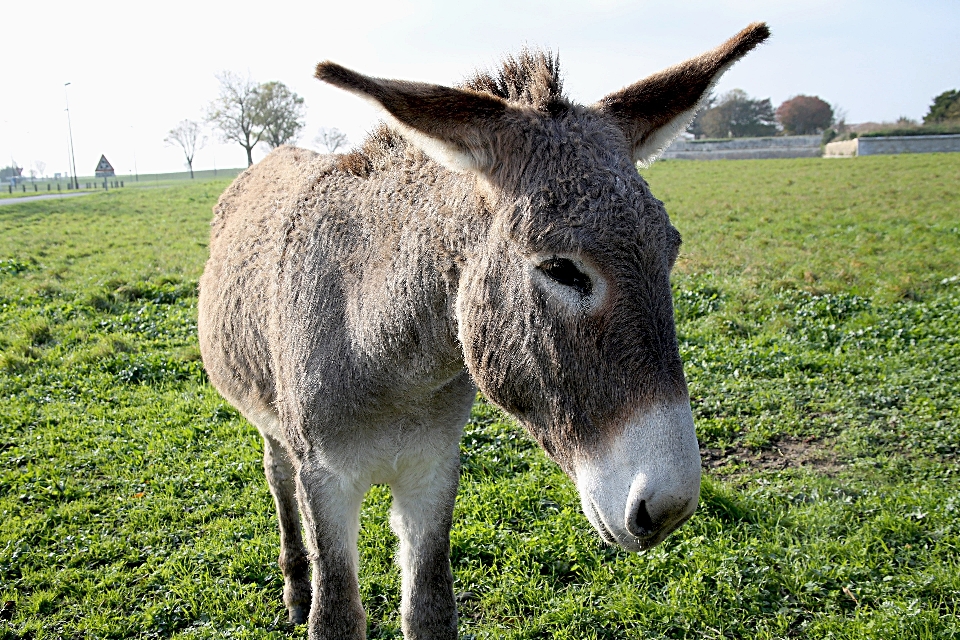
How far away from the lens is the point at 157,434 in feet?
19.0

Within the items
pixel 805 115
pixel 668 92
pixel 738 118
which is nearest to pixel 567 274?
pixel 668 92

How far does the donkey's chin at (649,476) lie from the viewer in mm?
1637

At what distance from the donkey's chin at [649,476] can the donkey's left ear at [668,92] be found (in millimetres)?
993

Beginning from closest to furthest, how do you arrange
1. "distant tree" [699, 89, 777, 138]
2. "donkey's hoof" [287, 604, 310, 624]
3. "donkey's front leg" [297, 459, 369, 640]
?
"donkey's front leg" [297, 459, 369, 640] < "donkey's hoof" [287, 604, 310, 624] < "distant tree" [699, 89, 777, 138]

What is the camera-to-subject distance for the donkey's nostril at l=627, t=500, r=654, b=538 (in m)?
1.67

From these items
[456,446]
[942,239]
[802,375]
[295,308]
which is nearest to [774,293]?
[802,375]

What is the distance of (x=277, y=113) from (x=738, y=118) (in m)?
52.6

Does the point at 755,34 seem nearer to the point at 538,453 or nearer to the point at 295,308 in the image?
the point at 295,308

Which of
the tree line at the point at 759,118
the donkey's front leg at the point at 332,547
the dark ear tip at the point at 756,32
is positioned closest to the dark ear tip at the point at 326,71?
the dark ear tip at the point at 756,32

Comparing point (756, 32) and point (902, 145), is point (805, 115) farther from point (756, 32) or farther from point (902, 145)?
point (756, 32)

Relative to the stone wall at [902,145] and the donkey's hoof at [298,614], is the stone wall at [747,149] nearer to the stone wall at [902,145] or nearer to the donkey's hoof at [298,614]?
the stone wall at [902,145]

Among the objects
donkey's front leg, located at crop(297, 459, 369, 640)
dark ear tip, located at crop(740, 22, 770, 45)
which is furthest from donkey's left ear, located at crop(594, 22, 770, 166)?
donkey's front leg, located at crop(297, 459, 369, 640)

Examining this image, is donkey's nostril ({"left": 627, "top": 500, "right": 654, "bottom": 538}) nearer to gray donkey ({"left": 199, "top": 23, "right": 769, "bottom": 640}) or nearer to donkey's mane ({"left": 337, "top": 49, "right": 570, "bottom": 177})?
gray donkey ({"left": 199, "top": 23, "right": 769, "bottom": 640})

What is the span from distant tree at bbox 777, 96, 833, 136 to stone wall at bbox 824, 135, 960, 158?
28649mm
